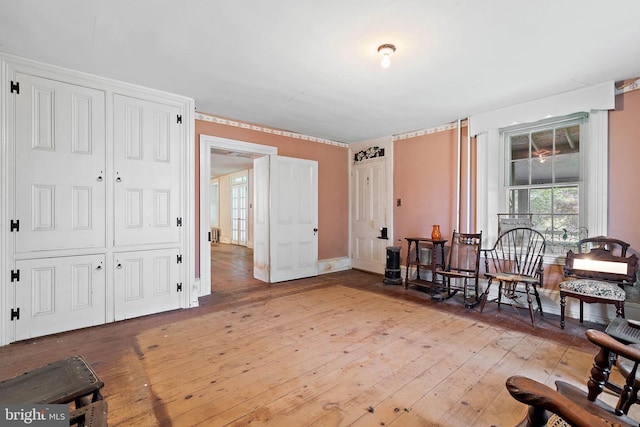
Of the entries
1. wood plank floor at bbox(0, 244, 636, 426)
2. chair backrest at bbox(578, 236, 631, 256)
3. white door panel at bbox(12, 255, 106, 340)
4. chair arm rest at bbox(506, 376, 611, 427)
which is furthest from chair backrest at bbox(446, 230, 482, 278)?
white door panel at bbox(12, 255, 106, 340)

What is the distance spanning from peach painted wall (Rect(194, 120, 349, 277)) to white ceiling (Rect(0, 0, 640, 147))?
4.79 feet

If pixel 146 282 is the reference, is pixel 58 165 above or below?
above

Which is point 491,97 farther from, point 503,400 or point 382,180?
point 503,400

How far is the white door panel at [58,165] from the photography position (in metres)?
2.75

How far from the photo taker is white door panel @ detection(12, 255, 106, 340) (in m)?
2.74

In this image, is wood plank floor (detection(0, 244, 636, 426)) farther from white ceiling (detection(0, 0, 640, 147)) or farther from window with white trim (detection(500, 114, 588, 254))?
white ceiling (detection(0, 0, 640, 147))

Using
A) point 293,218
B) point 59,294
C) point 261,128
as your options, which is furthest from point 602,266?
point 59,294

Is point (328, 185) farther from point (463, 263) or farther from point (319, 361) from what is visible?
point (319, 361)

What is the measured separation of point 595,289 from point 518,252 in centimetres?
112

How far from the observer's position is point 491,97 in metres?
3.59

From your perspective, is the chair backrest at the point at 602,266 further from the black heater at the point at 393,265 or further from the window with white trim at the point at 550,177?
the black heater at the point at 393,265

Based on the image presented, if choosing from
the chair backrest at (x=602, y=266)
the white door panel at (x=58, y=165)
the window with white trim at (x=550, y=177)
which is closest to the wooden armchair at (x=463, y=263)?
the window with white trim at (x=550, y=177)

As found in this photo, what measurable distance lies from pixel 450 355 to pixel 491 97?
3038mm

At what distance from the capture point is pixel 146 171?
11.2 feet
